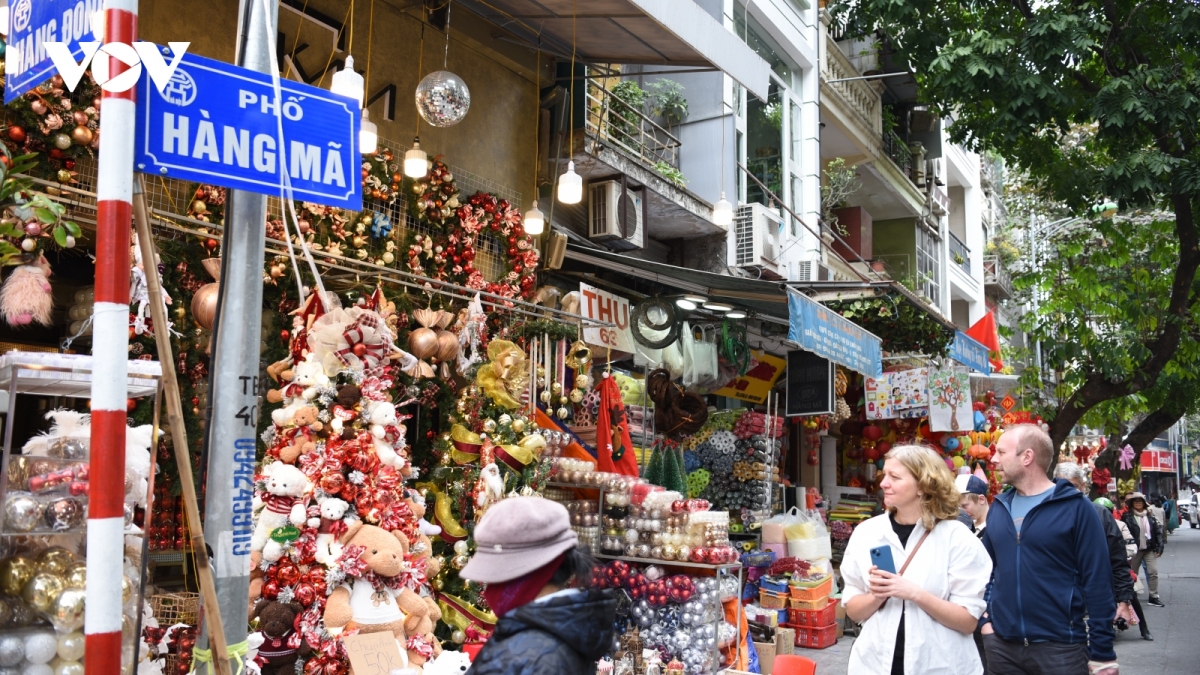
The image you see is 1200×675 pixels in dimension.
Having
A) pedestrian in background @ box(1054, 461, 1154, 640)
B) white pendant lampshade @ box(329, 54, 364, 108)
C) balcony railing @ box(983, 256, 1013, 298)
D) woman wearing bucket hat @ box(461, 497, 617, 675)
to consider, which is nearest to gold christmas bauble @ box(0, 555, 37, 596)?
woman wearing bucket hat @ box(461, 497, 617, 675)

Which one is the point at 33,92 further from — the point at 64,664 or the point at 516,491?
the point at 516,491

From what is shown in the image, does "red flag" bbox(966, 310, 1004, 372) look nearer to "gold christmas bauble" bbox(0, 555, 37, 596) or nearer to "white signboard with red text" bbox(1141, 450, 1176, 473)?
"gold christmas bauble" bbox(0, 555, 37, 596)

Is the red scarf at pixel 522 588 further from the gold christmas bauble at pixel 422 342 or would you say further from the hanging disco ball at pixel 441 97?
the hanging disco ball at pixel 441 97

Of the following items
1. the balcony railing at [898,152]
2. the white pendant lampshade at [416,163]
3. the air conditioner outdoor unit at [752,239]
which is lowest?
the white pendant lampshade at [416,163]

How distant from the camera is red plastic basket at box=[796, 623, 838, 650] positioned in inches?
422

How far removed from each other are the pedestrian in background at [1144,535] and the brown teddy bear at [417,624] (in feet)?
39.8

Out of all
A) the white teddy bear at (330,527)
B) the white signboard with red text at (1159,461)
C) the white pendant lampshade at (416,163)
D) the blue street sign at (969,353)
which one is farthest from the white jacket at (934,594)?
the white signboard with red text at (1159,461)

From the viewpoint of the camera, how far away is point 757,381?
13.5m

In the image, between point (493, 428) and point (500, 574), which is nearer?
point (500, 574)

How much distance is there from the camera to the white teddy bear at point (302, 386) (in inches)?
232

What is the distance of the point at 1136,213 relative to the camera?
17719mm

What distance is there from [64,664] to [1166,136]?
38.5 ft

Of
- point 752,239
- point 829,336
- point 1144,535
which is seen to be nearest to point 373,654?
point 829,336

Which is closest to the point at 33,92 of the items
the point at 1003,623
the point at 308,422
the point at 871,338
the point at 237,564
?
the point at 308,422
